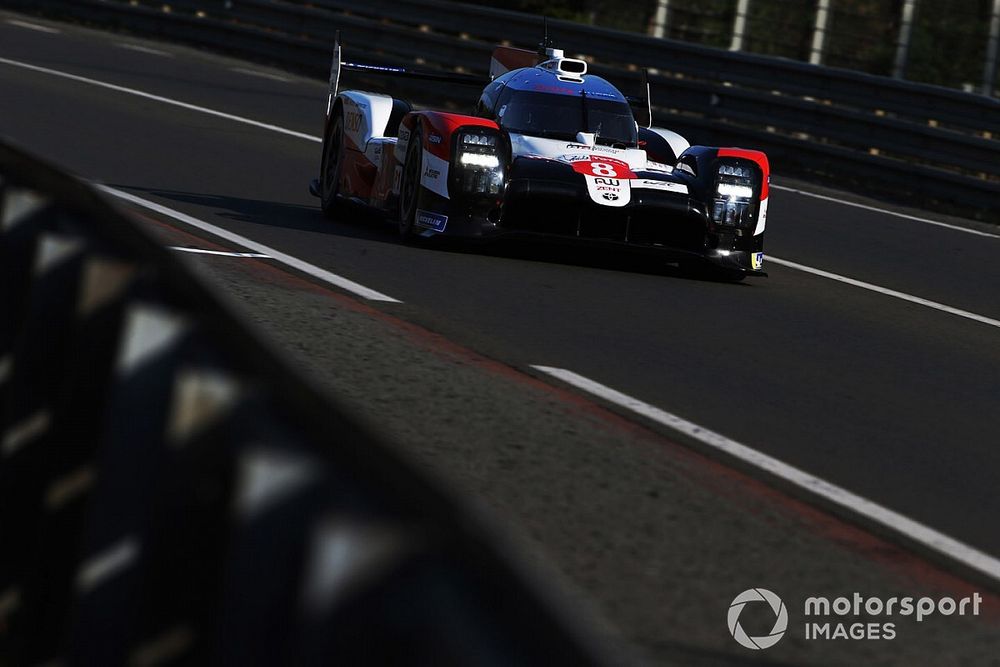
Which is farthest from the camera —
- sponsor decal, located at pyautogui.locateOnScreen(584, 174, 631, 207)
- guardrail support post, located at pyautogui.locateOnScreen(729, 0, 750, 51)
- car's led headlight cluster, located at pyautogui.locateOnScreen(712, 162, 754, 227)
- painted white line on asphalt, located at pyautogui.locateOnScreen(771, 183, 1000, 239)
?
guardrail support post, located at pyautogui.locateOnScreen(729, 0, 750, 51)

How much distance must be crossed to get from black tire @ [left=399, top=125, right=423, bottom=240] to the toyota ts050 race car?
0.5 inches

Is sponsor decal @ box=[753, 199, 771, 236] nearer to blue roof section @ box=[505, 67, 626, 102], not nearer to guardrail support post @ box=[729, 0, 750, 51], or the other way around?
blue roof section @ box=[505, 67, 626, 102]

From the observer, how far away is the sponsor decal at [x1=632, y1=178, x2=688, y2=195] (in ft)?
33.0

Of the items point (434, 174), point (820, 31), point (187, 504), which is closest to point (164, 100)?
point (820, 31)

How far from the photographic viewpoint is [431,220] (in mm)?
10156

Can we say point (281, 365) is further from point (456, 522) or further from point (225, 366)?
point (456, 522)

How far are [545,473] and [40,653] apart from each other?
240 centimetres

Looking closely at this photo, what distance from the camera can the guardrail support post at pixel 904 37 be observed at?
19.3 m

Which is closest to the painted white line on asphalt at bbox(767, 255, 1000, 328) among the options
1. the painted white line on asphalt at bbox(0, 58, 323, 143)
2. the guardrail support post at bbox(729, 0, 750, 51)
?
the painted white line on asphalt at bbox(0, 58, 323, 143)

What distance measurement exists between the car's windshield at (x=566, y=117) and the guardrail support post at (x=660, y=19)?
1135cm

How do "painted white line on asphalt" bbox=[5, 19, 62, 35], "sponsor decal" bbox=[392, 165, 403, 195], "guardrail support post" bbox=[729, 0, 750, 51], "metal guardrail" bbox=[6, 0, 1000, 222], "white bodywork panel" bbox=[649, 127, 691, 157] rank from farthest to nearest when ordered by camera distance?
"painted white line on asphalt" bbox=[5, 19, 62, 35], "guardrail support post" bbox=[729, 0, 750, 51], "metal guardrail" bbox=[6, 0, 1000, 222], "white bodywork panel" bbox=[649, 127, 691, 157], "sponsor decal" bbox=[392, 165, 403, 195]

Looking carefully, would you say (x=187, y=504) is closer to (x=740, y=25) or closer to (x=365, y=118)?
(x=365, y=118)

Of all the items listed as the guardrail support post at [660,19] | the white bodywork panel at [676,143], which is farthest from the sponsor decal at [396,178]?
the guardrail support post at [660,19]

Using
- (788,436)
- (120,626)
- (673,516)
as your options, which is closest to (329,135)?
(788,436)
